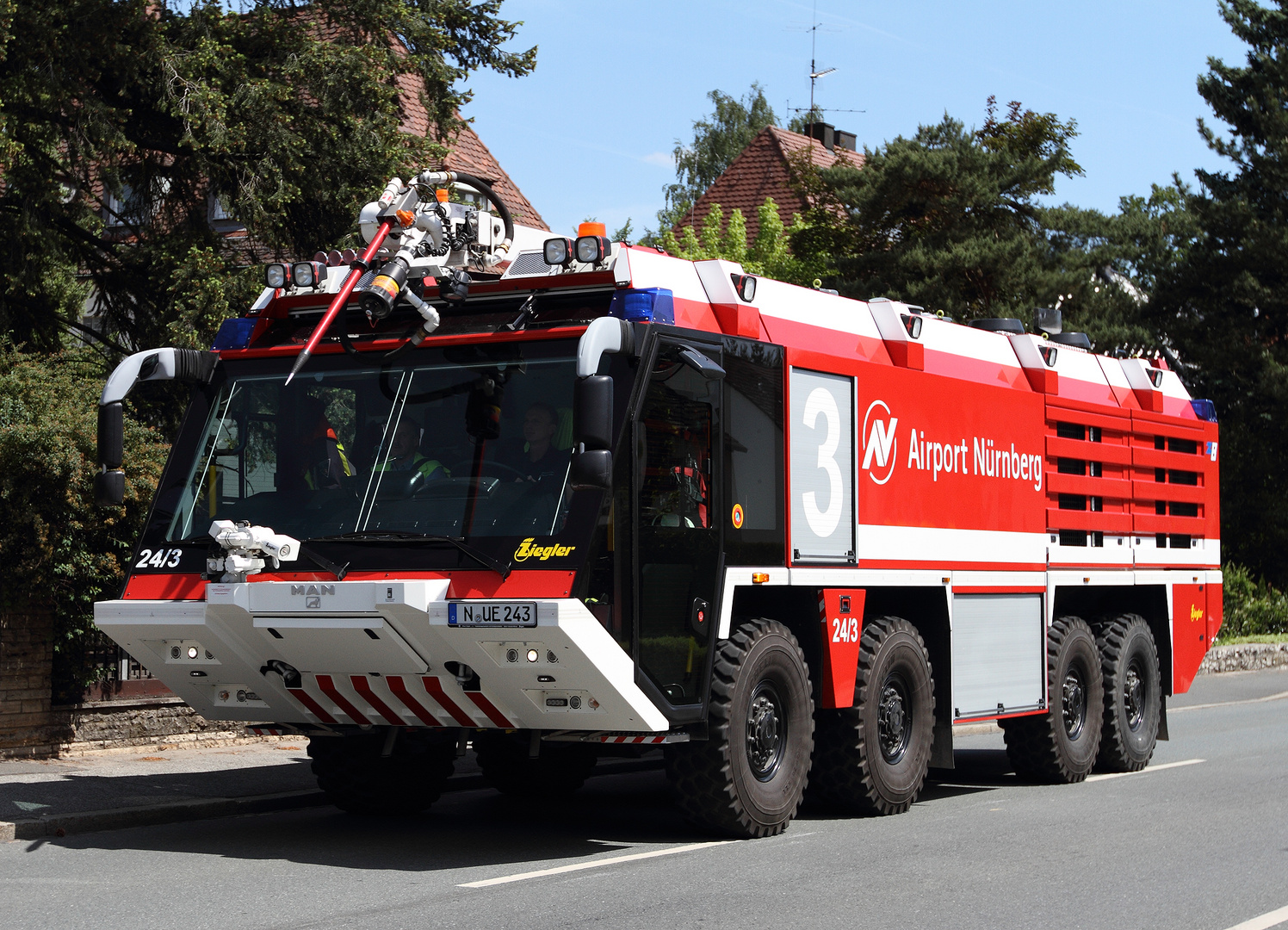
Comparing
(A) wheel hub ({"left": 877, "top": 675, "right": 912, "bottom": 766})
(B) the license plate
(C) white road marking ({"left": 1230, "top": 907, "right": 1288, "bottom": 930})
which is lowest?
(C) white road marking ({"left": 1230, "top": 907, "right": 1288, "bottom": 930})

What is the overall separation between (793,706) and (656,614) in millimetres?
1470

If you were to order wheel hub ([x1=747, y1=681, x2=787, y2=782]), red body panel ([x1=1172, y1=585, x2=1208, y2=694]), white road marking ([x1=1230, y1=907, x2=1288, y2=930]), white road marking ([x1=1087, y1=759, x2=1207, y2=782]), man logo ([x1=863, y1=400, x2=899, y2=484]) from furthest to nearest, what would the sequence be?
red body panel ([x1=1172, y1=585, x2=1208, y2=694]) < white road marking ([x1=1087, y1=759, x2=1207, y2=782]) < man logo ([x1=863, y1=400, x2=899, y2=484]) < wheel hub ([x1=747, y1=681, x2=787, y2=782]) < white road marking ([x1=1230, y1=907, x2=1288, y2=930])

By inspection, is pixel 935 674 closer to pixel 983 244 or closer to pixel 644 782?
pixel 644 782

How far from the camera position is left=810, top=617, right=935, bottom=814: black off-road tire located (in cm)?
→ 1019

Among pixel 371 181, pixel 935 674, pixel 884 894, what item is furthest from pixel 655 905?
pixel 371 181

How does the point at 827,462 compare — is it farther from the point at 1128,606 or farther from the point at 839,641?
the point at 1128,606

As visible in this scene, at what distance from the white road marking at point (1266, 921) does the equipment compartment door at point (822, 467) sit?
3274 mm

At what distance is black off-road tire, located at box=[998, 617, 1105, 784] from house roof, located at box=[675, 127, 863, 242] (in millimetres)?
28247

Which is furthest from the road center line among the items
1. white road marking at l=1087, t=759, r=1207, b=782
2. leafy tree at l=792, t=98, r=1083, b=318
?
leafy tree at l=792, t=98, r=1083, b=318

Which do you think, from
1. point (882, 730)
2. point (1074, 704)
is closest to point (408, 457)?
point (882, 730)

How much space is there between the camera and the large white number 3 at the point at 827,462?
9805 millimetres

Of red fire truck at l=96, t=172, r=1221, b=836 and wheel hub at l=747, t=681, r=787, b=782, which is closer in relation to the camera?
red fire truck at l=96, t=172, r=1221, b=836

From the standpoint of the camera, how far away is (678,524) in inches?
342

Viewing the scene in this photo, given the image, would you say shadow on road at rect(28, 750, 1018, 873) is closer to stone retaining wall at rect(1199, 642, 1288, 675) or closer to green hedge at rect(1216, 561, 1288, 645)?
stone retaining wall at rect(1199, 642, 1288, 675)
